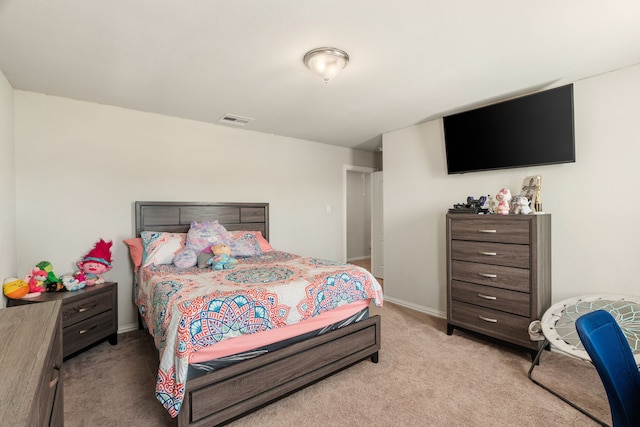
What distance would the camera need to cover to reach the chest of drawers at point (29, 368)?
2.18 feet

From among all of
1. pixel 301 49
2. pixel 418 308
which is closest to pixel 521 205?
pixel 418 308

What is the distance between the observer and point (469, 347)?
2.78 m

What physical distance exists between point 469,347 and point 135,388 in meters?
2.78

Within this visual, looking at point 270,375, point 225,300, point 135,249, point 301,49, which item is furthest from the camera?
point 135,249

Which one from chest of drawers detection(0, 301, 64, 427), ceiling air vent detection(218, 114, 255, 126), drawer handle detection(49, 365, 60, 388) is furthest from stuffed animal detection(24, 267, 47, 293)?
ceiling air vent detection(218, 114, 255, 126)

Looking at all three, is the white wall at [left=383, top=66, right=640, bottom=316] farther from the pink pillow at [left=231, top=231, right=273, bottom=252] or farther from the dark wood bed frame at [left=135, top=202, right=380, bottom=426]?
the pink pillow at [left=231, top=231, right=273, bottom=252]

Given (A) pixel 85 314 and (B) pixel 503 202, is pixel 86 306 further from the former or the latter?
(B) pixel 503 202

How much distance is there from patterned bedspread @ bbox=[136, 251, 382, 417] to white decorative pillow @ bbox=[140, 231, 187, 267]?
13 centimetres

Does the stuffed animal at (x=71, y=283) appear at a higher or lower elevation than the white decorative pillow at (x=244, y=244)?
lower

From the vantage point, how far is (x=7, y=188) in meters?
2.40

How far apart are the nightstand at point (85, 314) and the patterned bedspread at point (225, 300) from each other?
0.28m

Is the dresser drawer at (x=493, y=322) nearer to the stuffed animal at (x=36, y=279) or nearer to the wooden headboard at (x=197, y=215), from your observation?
the wooden headboard at (x=197, y=215)

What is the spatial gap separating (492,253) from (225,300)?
234cm

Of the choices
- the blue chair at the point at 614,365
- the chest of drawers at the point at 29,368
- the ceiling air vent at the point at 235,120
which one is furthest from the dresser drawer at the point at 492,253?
the chest of drawers at the point at 29,368
